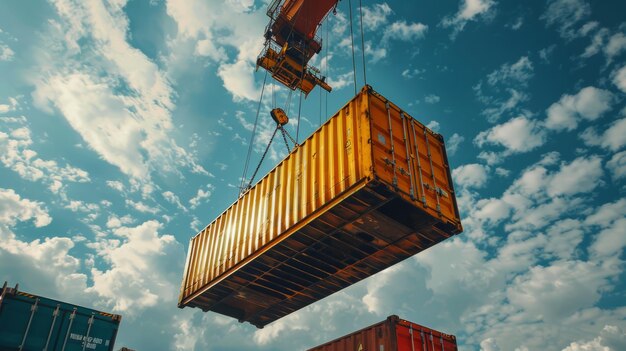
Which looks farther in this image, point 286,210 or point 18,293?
point 286,210

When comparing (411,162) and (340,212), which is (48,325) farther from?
(411,162)

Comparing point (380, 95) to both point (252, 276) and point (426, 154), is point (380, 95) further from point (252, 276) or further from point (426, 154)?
point (252, 276)

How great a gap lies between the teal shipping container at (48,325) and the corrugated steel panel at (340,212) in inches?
164

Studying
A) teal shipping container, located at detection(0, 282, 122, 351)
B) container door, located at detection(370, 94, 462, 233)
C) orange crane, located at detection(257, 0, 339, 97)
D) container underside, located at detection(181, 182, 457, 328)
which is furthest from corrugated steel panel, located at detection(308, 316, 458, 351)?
orange crane, located at detection(257, 0, 339, 97)

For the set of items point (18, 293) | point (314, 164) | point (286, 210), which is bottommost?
point (18, 293)

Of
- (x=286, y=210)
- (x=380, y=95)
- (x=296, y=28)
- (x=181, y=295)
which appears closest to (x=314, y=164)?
(x=286, y=210)

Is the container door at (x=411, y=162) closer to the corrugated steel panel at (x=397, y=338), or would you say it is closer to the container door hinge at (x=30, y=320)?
the corrugated steel panel at (x=397, y=338)

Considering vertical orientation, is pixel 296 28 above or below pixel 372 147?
above

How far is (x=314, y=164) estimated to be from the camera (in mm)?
11617

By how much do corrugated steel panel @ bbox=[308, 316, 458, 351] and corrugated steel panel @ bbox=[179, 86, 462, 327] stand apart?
2204 millimetres

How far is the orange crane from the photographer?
2170 centimetres

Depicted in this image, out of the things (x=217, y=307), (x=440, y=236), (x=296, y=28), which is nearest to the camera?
(x=440, y=236)

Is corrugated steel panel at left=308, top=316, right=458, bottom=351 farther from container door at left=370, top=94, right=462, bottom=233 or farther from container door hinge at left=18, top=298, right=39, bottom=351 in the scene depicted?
container door hinge at left=18, top=298, right=39, bottom=351

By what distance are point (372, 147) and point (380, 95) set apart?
2.26 meters
